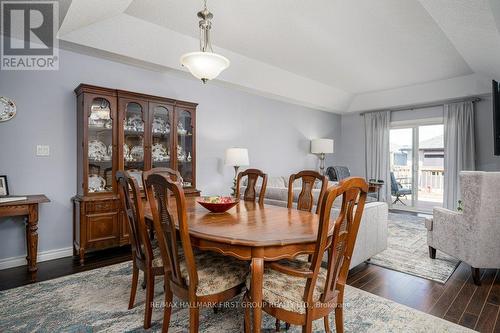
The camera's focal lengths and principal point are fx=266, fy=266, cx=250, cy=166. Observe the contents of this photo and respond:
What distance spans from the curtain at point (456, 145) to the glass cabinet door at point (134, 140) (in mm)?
5749

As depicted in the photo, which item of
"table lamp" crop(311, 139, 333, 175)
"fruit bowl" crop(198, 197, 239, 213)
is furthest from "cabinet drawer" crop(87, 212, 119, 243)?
"table lamp" crop(311, 139, 333, 175)

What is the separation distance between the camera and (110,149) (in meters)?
3.12

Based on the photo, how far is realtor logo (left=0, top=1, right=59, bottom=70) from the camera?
7.98 feet

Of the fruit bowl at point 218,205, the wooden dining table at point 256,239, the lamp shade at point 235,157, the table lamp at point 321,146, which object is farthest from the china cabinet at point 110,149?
the table lamp at point 321,146

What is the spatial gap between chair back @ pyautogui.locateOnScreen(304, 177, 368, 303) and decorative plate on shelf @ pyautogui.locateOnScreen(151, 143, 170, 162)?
2.72 meters

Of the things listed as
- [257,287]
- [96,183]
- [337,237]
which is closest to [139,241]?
[257,287]

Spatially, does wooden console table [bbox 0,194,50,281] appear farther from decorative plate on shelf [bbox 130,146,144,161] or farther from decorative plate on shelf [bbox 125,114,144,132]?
decorative plate on shelf [bbox 125,114,144,132]

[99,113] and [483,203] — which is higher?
[99,113]

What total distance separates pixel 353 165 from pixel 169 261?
6.35 m

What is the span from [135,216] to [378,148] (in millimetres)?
6096

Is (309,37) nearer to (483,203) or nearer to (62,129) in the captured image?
(483,203)

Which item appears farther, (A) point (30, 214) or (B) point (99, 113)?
(B) point (99, 113)

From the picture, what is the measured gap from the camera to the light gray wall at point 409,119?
5062 mm

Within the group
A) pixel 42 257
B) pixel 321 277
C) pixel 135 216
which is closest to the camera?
pixel 321 277
